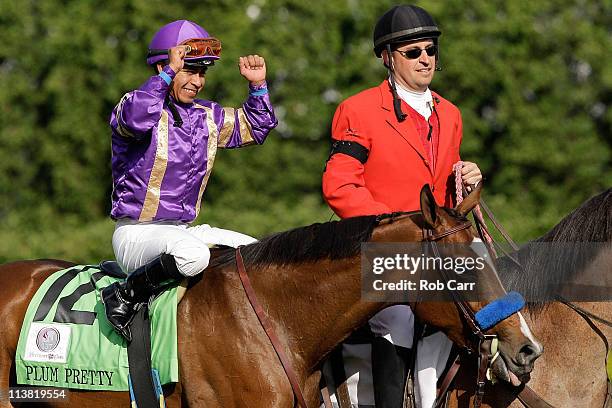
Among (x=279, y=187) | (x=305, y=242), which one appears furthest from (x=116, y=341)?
(x=279, y=187)

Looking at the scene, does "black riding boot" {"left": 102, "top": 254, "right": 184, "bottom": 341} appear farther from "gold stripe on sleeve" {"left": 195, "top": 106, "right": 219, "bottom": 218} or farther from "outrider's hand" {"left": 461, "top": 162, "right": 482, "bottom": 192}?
"outrider's hand" {"left": 461, "top": 162, "right": 482, "bottom": 192}

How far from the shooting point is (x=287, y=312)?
4.90 metres

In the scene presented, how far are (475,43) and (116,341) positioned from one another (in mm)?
12093

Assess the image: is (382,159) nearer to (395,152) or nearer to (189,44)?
(395,152)

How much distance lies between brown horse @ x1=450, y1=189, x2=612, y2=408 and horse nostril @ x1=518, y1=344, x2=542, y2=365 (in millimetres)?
423

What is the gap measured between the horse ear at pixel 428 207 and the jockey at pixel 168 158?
1154mm

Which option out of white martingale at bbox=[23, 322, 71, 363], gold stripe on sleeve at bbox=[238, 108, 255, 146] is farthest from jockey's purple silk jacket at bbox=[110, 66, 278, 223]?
white martingale at bbox=[23, 322, 71, 363]

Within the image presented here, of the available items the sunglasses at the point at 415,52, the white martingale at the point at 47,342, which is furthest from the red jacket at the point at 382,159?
the white martingale at the point at 47,342

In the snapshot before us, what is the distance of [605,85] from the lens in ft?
53.2

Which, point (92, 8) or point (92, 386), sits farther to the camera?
point (92, 8)

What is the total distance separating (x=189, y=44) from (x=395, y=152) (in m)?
1.24

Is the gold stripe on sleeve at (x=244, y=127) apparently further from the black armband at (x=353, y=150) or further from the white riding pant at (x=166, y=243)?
the black armband at (x=353, y=150)

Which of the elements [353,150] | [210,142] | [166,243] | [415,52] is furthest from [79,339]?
[415,52]

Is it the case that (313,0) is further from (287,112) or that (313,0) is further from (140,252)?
(140,252)
